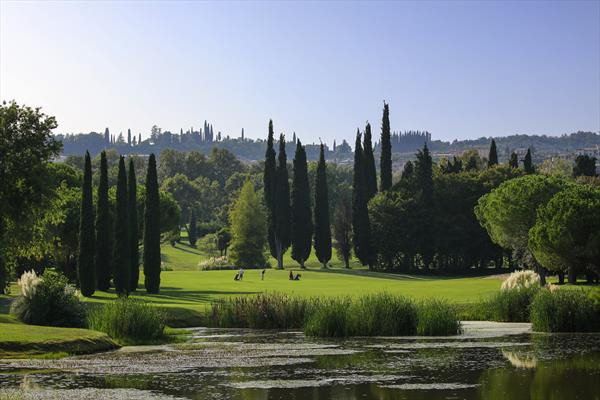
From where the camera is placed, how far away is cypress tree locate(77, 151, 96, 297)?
56.2m

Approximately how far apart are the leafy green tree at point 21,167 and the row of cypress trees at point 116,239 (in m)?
7.73

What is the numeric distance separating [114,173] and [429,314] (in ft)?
401

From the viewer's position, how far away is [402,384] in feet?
78.7

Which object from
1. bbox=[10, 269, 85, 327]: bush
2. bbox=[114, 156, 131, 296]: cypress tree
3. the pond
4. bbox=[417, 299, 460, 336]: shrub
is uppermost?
bbox=[114, 156, 131, 296]: cypress tree

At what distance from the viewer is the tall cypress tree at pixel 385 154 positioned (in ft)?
336

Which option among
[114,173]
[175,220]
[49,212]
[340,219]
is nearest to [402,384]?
[49,212]

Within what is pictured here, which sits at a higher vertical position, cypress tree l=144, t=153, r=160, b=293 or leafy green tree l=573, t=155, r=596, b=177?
Answer: leafy green tree l=573, t=155, r=596, b=177

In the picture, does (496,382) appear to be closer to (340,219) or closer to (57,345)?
(57,345)

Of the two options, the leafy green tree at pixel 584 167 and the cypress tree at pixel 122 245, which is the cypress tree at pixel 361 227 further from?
A: the cypress tree at pixel 122 245

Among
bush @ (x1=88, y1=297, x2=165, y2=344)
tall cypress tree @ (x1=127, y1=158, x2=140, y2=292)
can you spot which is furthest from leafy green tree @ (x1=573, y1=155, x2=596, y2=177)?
bush @ (x1=88, y1=297, x2=165, y2=344)

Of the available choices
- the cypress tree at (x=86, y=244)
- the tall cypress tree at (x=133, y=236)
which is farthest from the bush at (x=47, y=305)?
the tall cypress tree at (x=133, y=236)

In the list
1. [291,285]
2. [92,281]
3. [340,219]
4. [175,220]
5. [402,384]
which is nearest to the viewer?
[402,384]

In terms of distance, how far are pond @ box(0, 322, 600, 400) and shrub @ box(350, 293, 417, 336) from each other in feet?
3.73

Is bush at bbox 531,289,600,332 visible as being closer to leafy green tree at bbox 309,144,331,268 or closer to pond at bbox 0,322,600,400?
pond at bbox 0,322,600,400
